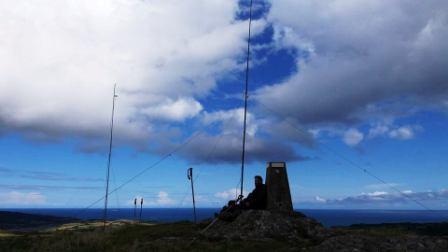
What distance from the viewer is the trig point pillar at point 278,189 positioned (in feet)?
72.2

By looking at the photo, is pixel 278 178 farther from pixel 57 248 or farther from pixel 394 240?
pixel 57 248

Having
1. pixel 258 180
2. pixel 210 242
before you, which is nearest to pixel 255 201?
pixel 258 180

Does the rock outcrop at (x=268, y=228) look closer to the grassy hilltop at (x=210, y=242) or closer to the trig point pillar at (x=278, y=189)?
the grassy hilltop at (x=210, y=242)

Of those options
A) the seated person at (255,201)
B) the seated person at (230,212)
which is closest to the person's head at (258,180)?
the seated person at (255,201)

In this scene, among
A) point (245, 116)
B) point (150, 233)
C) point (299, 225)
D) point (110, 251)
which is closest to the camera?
point (110, 251)

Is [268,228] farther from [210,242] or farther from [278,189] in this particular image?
[278,189]

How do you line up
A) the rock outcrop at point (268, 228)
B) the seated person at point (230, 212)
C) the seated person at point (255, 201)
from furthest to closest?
the seated person at point (255, 201) < the seated person at point (230, 212) < the rock outcrop at point (268, 228)

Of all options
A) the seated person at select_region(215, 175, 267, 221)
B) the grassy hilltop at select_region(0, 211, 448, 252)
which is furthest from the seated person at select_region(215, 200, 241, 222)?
the grassy hilltop at select_region(0, 211, 448, 252)

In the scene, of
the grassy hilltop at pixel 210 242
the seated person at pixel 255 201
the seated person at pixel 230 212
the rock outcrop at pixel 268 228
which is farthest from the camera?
the seated person at pixel 255 201

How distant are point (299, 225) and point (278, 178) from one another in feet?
9.39

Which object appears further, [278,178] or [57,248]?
[278,178]

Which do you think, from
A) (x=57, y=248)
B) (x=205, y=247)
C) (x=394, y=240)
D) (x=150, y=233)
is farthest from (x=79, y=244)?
(x=394, y=240)

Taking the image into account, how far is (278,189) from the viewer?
22.2m

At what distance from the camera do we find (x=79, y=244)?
2138cm
